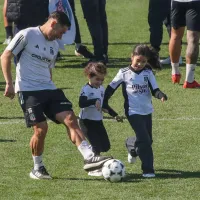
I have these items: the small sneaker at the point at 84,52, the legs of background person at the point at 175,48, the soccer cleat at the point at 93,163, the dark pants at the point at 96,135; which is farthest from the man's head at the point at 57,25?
the small sneaker at the point at 84,52

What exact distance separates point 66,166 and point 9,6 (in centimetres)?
459

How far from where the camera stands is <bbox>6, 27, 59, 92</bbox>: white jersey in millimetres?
9656

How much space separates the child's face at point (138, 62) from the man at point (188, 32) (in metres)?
4.36

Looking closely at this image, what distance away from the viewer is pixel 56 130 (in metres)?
12.1

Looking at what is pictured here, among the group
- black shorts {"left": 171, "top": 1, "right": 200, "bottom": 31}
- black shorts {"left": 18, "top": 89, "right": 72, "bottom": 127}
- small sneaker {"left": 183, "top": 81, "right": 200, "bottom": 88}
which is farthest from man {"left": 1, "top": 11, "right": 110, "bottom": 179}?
small sneaker {"left": 183, "top": 81, "right": 200, "bottom": 88}

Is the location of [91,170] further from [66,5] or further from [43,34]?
[66,5]

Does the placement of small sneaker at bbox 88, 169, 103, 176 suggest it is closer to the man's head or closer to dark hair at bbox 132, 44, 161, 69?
dark hair at bbox 132, 44, 161, 69

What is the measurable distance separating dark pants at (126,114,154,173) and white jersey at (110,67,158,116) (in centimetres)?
8

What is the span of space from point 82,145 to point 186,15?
5.43 m

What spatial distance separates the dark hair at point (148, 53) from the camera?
9.80 metres

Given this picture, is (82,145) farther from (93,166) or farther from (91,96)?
(91,96)

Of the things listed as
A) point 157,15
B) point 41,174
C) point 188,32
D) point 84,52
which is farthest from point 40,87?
point 84,52

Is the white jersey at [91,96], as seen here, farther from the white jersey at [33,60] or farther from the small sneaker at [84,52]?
the small sneaker at [84,52]

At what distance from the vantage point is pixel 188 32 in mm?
14297
